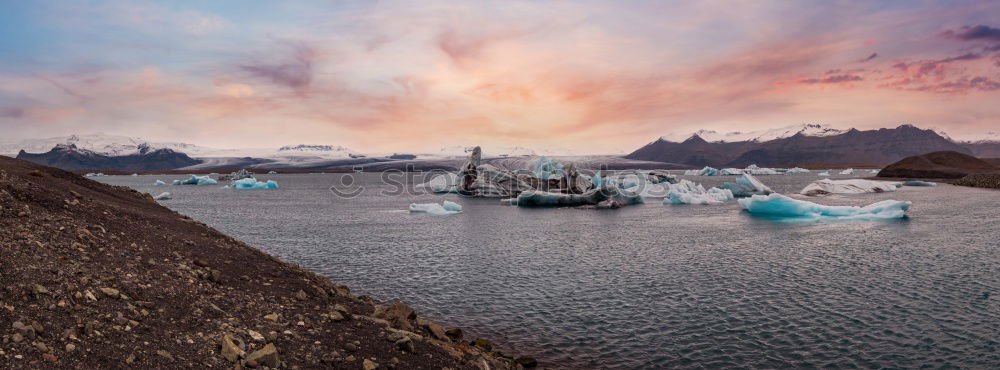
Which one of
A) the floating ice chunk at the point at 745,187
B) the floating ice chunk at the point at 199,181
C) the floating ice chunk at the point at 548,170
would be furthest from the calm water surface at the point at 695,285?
the floating ice chunk at the point at 199,181

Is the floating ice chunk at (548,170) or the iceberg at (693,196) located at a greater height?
the floating ice chunk at (548,170)

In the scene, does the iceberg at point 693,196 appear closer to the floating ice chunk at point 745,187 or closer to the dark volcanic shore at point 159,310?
the floating ice chunk at point 745,187

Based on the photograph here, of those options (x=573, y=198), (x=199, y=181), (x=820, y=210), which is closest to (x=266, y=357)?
(x=820, y=210)

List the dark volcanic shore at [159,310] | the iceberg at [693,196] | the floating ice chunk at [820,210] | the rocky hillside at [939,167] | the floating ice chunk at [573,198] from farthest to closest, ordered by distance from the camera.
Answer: the rocky hillside at [939,167] < the iceberg at [693,196] < the floating ice chunk at [573,198] < the floating ice chunk at [820,210] < the dark volcanic shore at [159,310]

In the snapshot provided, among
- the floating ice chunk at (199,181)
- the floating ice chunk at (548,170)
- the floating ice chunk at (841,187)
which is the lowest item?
the floating ice chunk at (199,181)

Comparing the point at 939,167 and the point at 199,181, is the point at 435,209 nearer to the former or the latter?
the point at 199,181

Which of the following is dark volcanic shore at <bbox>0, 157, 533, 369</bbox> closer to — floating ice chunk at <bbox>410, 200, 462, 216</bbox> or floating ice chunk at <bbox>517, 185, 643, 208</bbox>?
floating ice chunk at <bbox>410, 200, 462, 216</bbox>

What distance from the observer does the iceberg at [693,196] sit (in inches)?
1959

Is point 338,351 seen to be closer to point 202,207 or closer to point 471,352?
point 471,352

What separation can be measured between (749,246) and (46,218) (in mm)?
23674

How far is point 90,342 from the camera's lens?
6109mm

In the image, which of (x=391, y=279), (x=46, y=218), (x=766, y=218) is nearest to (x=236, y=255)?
(x=46, y=218)

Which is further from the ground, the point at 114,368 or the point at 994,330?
the point at 114,368

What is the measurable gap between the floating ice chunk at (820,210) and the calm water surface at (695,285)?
54.3 inches
